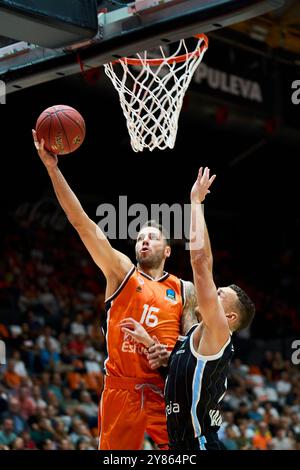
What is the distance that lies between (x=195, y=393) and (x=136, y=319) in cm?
83

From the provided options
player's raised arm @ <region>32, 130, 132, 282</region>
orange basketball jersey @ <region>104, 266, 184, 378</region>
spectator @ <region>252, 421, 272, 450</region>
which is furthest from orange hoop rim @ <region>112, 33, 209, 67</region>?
spectator @ <region>252, 421, 272, 450</region>

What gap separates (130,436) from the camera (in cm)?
504

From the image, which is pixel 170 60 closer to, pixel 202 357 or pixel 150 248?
pixel 150 248

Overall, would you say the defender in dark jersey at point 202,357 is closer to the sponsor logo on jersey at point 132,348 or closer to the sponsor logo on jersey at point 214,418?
the sponsor logo on jersey at point 214,418

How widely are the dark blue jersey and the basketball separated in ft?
4.36

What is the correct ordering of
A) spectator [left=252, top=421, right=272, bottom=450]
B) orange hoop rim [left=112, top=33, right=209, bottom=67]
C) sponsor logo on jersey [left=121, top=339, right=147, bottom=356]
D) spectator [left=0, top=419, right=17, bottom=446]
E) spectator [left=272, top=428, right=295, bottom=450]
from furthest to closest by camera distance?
spectator [left=272, top=428, right=295, bottom=450]
spectator [left=252, top=421, right=272, bottom=450]
spectator [left=0, top=419, right=17, bottom=446]
orange hoop rim [left=112, top=33, right=209, bottom=67]
sponsor logo on jersey [left=121, top=339, right=147, bottom=356]

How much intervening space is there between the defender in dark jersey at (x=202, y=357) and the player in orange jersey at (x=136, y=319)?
1.46 feet

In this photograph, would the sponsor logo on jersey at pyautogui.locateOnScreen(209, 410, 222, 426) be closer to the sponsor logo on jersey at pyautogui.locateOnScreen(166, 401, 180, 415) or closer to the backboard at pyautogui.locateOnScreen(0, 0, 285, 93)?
the sponsor logo on jersey at pyautogui.locateOnScreen(166, 401, 180, 415)

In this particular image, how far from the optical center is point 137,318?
520cm

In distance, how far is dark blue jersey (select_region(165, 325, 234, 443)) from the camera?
14.7 feet

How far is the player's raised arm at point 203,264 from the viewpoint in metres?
4.25

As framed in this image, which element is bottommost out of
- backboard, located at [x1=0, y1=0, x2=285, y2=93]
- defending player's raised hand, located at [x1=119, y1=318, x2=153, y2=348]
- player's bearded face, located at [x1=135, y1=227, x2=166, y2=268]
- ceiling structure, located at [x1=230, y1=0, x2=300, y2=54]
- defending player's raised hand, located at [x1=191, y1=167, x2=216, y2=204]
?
defending player's raised hand, located at [x1=119, y1=318, x2=153, y2=348]

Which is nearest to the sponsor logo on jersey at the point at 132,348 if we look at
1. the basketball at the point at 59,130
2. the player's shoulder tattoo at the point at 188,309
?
the player's shoulder tattoo at the point at 188,309
